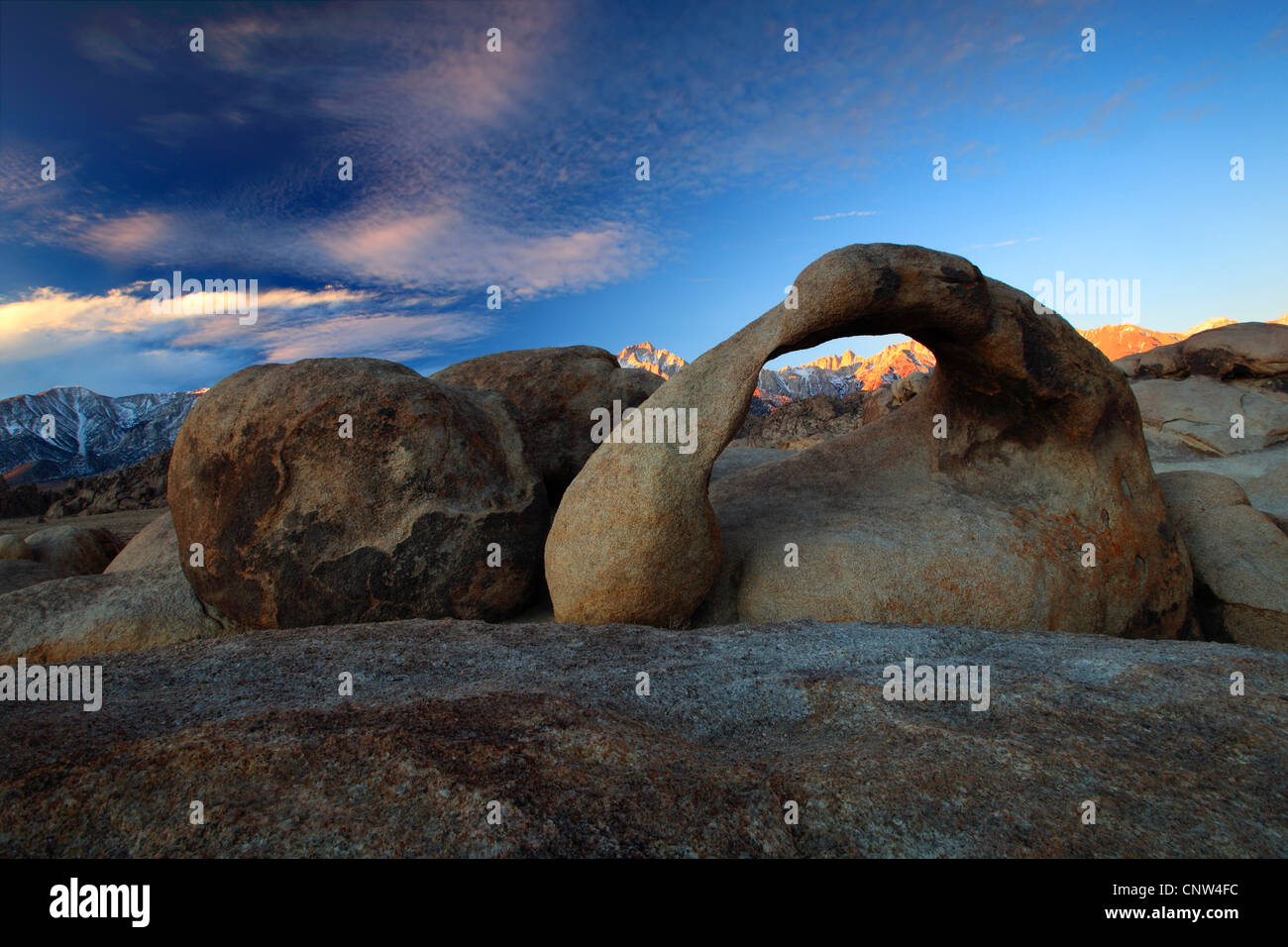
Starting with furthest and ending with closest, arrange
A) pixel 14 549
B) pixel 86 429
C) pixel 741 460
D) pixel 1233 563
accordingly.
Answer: pixel 86 429 → pixel 14 549 → pixel 741 460 → pixel 1233 563

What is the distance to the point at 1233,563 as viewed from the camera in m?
5.50

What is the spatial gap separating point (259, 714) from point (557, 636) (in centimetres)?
154

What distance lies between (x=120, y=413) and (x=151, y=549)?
659 ft

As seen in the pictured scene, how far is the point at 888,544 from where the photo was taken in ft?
14.9

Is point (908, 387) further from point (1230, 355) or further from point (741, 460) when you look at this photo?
point (1230, 355)

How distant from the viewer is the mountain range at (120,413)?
3639 inches

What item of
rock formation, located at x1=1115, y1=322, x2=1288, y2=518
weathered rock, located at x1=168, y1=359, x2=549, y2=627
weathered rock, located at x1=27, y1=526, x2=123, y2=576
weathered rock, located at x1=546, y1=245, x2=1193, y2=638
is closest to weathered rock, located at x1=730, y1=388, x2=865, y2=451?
rock formation, located at x1=1115, y1=322, x2=1288, y2=518

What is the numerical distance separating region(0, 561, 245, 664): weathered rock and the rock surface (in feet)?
7.08

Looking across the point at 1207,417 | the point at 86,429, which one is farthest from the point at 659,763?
the point at 86,429

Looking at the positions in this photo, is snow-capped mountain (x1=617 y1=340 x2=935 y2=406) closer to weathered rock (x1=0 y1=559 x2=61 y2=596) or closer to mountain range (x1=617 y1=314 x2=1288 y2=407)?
mountain range (x1=617 y1=314 x2=1288 y2=407)

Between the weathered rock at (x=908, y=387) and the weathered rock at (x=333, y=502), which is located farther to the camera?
the weathered rock at (x=908, y=387)

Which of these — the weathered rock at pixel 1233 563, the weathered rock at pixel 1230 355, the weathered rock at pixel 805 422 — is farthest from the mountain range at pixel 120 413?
the weathered rock at pixel 1233 563

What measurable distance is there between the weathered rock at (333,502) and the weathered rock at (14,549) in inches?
277

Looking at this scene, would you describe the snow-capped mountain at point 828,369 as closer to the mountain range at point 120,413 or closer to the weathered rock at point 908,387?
the mountain range at point 120,413
